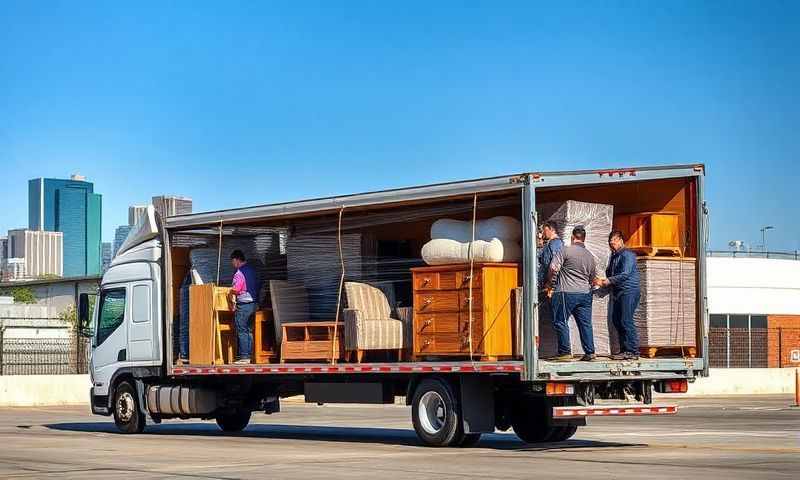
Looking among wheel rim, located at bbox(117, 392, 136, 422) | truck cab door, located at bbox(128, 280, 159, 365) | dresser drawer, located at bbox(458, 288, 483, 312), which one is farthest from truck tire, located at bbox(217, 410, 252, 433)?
dresser drawer, located at bbox(458, 288, 483, 312)

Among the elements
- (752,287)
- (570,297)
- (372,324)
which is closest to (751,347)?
(752,287)

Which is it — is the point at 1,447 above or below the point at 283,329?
below

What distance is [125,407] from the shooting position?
23594 mm

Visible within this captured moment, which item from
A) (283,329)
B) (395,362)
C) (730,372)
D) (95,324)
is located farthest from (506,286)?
(730,372)

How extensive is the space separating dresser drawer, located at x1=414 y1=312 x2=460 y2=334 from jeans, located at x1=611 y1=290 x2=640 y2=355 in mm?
2121

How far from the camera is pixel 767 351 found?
52.1 meters

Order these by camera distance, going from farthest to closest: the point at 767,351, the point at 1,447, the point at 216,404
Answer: the point at 767,351 < the point at 216,404 < the point at 1,447

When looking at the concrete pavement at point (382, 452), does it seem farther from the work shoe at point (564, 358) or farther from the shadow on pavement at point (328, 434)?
the work shoe at point (564, 358)

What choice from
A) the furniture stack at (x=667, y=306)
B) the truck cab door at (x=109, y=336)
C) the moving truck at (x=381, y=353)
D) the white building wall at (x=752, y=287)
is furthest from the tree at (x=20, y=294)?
the furniture stack at (x=667, y=306)

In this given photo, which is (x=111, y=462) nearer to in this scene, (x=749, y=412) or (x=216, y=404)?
(x=216, y=404)

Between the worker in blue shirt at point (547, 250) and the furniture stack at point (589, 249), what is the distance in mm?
145

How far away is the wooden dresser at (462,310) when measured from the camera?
17.7m

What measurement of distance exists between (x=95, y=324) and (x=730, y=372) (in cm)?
2674

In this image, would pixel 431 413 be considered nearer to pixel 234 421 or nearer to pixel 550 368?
pixel 550 368
